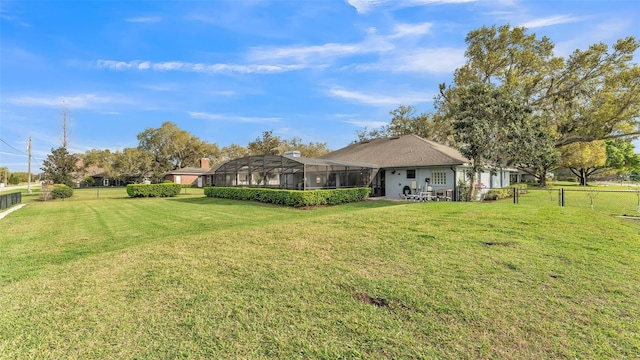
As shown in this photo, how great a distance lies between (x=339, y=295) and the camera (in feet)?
11.3

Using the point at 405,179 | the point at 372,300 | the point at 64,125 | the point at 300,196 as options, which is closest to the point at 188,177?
the point at 64,125

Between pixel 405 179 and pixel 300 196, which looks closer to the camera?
pixel 300 196

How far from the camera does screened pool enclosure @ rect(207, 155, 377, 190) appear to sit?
15664 millimetres

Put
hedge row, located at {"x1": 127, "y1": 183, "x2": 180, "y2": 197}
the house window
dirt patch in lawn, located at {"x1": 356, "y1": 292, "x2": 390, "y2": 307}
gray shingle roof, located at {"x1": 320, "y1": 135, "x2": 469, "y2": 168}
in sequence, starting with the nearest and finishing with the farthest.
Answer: dirt patch in lawn, located at {"x1": 356, "y1": 292, "x2": 390, "y2": 307}, the house window, gray shingle roof, located at {"x1": 320, "y1": 135, "x2": 469, "y2": 168}, hedge row, located at {"x1": 127, "y1": 183, "x2": 180, "y2": 197}

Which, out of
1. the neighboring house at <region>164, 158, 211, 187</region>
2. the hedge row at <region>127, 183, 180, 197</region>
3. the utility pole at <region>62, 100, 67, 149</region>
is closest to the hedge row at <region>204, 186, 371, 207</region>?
the hedge row at <region>127, 183, 180, 197</region>

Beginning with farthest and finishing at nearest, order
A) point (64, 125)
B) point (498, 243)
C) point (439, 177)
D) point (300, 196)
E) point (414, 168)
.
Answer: point (64, 125) → point (414, 168) → point (439, 177) → point (300, 196) → point (498, 243)

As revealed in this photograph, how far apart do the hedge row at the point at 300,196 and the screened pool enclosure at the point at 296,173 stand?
916 millimetres

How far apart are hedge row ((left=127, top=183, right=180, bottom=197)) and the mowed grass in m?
16.7

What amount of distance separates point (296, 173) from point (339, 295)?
12591 millimetres

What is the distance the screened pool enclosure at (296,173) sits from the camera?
15664mm

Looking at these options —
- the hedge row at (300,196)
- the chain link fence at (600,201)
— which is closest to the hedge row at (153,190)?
the hedge row at (300,196)

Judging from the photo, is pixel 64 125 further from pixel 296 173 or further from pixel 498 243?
pixel 498 243

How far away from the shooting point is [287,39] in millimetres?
11070

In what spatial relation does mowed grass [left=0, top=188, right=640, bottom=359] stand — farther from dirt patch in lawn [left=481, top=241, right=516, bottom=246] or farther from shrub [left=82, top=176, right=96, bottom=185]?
shrub [left=82, top=176, right=96, bottom=185]
